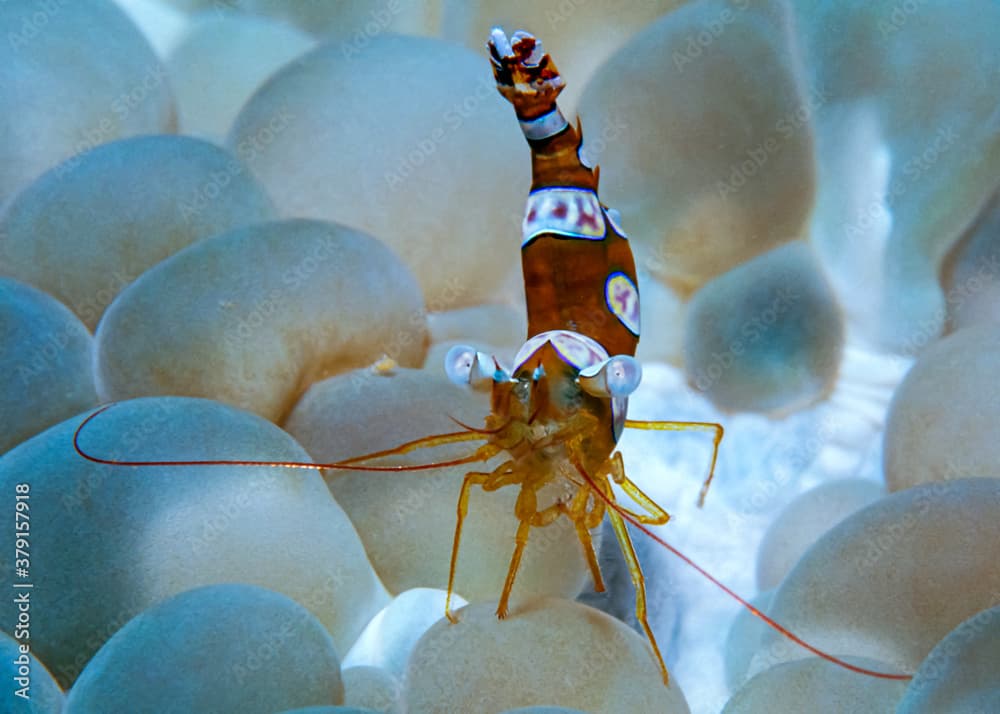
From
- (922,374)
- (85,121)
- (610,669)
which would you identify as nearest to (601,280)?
(922,374)

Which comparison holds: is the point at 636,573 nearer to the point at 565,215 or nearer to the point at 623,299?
the point at 623,299

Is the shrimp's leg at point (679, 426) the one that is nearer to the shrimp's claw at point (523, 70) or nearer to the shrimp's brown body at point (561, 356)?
the shrimp's brown body at point (561, 356)

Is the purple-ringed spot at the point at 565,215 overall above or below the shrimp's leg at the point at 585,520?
above

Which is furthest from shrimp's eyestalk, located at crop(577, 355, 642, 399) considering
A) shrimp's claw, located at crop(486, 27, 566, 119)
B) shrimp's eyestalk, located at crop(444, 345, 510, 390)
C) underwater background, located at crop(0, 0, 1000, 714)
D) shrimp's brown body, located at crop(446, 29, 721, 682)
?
shrimp's claw, located at crop(486, 27, 566, 119)

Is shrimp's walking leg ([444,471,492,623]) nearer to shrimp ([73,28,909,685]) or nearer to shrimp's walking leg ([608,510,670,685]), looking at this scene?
shrimp ([73,28,909,685])

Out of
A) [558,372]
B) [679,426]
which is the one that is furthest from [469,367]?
→ [679,426]

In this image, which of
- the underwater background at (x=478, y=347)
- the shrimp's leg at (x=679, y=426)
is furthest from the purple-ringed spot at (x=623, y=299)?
the underwater background at (x=478, y=347)

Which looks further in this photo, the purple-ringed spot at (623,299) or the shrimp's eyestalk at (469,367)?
the purple-ringed spot at (623,299)
